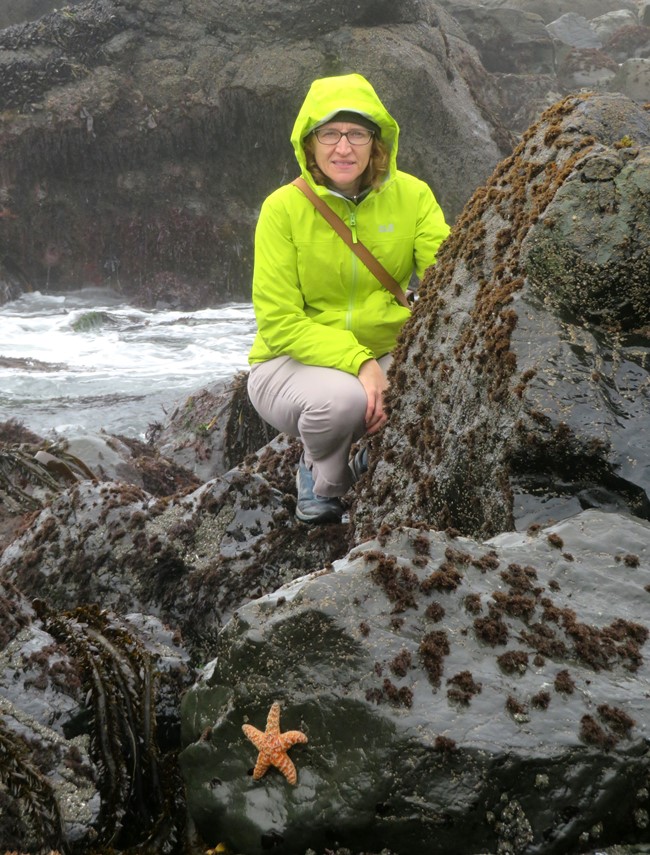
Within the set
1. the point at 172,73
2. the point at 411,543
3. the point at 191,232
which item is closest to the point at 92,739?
the point at 411,543

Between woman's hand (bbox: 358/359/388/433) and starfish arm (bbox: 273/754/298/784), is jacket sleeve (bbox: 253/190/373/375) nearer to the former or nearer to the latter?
woman's hand (bbox: 358/359/388/433)

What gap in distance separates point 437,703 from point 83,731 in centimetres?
152

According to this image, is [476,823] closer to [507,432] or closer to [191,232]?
[507,432]

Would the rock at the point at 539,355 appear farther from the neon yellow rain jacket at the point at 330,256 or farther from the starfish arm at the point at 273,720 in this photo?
the starfish arm at the point at 273,720

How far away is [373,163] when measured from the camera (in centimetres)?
500

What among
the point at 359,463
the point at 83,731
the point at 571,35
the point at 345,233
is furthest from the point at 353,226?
the point at 571,35

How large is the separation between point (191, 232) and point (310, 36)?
4528mm

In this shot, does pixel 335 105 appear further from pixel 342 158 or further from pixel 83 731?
pixel 83 731

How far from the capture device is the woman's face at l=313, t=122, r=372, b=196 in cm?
489

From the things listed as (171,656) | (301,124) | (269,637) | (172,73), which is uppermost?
(172,73)

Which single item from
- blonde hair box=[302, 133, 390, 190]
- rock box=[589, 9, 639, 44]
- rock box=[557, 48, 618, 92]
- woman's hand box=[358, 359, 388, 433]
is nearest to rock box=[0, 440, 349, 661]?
woman's hand box=[358, 359, 388, 433]

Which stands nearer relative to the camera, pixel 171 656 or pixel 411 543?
pixel 411 543

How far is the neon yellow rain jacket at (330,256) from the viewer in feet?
16.1

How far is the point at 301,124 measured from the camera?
4.88 meters
